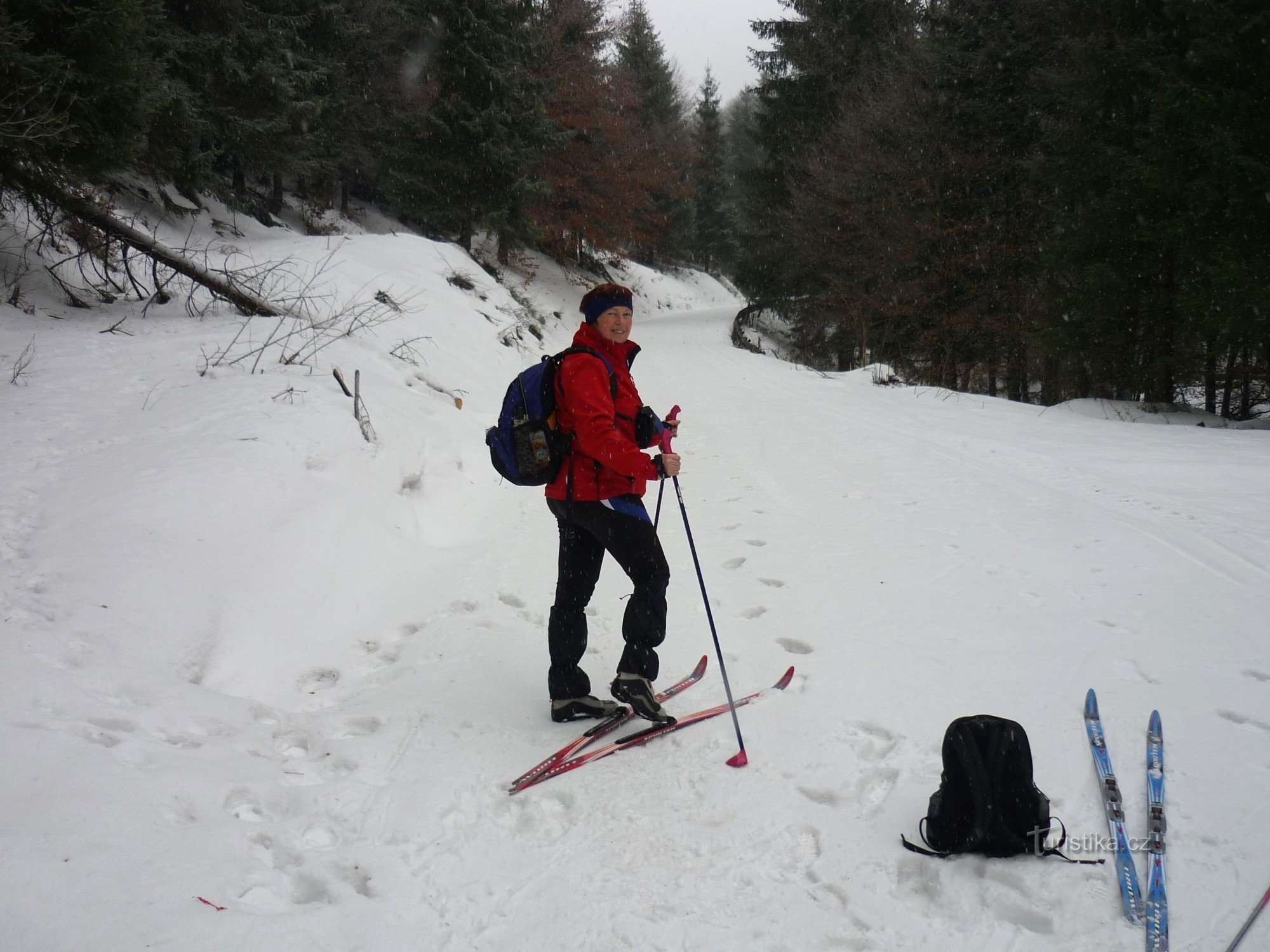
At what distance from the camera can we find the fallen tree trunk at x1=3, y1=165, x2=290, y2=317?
7.43 meters

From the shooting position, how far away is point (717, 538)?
6008 mm

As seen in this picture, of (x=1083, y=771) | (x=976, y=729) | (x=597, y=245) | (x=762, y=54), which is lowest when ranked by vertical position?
(x=1083, y=771)

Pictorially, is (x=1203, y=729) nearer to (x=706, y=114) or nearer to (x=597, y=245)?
(x=597, y=245)

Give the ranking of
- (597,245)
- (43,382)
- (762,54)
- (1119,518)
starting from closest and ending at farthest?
(1119,518)
(43,382)
(762,54)
(597,245)

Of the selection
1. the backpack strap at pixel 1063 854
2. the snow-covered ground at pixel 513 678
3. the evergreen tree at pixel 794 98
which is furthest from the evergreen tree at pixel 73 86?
the evergreen tree at pixel 794 98

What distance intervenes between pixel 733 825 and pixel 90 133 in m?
9.12

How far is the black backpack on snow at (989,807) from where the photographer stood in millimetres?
2477

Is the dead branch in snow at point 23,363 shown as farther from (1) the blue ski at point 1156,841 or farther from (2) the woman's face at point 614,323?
(1) the blue ski at point 1156,841

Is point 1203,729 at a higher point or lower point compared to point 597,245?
lower

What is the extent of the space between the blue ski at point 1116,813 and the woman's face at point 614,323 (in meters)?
2.66

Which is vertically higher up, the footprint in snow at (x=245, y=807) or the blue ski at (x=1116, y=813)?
the blue ski at (x=1116, y=813)

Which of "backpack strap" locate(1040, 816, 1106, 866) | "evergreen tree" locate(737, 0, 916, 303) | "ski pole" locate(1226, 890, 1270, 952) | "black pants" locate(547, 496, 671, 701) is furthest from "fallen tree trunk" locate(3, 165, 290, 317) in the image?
"evergreen tree" locate(737, 0, 916, 303)

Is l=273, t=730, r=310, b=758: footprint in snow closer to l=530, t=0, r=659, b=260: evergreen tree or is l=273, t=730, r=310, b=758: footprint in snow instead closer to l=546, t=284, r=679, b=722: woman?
l=546, t=284, r=679, b=722: woman

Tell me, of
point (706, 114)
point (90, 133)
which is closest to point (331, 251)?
point (90, 133)
